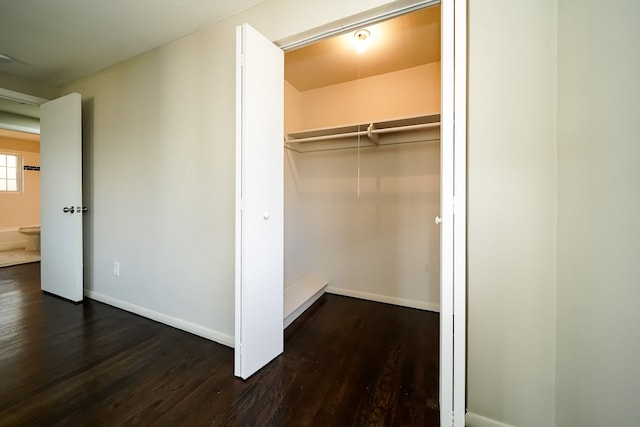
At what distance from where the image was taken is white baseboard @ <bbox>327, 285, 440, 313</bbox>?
8.12 ft

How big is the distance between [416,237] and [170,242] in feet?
7.55

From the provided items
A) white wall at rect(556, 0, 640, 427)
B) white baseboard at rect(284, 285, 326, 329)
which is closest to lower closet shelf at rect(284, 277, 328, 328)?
white baseboard at rect(284, 285, 326, 329)

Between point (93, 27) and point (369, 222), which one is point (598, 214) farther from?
point (93, 27)

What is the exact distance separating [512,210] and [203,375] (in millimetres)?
1925

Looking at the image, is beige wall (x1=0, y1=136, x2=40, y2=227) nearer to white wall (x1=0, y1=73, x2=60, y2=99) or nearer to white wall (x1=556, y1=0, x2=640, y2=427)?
white wall (x1=0, y1=73, x2=60, y2=99)

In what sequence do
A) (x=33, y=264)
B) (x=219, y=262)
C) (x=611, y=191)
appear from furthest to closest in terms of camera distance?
(x=33, y=264), (x=219, y=262), (x=611, y=191)

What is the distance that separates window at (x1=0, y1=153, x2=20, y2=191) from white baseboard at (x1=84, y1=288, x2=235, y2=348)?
4929 mm

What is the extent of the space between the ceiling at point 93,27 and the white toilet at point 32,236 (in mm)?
3733

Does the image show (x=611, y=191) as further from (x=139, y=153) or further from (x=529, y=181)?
(x=139, y=153)

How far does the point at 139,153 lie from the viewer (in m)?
2.32

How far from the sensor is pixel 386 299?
2.68 m

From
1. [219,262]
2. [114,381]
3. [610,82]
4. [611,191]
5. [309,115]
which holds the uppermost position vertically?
[309,115]

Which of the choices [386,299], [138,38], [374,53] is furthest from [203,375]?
[374,53]

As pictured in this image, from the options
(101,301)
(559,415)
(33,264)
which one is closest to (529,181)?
(559,415)
